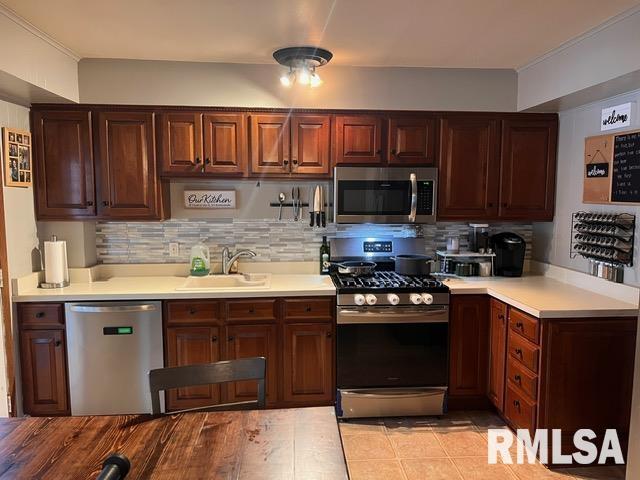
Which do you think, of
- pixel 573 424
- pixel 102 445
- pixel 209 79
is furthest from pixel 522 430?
pixel 209 79

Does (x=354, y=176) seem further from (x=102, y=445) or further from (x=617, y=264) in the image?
(x=102, y=445)

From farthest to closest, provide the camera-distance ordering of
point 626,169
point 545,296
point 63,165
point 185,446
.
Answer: point 63,165 < point 545,296 < point 626,169 < point 185,446

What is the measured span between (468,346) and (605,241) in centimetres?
109

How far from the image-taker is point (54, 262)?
309 cm

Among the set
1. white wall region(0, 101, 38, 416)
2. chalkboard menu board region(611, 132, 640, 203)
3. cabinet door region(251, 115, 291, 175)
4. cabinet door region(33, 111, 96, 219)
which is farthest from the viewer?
cabinet door region(251, 115, 291, 175)

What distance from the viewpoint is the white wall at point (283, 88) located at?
315 centimetres

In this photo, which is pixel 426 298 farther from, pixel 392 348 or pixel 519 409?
pixel 519 409

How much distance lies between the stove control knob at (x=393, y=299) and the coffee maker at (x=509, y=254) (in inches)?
39.7

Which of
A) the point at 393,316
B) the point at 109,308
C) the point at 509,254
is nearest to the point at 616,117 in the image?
the point at 509,254

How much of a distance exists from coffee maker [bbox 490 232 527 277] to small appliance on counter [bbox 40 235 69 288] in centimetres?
316

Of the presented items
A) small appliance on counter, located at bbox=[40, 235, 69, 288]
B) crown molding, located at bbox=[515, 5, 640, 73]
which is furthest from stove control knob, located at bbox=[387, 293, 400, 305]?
small appliance on counter, located at bbox=[40, 235, 69, 288]

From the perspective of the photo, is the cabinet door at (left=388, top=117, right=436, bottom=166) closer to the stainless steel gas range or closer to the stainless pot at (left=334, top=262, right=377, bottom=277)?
the stainless pot at (left=334, top=262, right=377, bottom=277)

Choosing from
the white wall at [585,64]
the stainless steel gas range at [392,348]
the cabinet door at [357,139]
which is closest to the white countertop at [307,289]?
the stainless steel gas range at [392,348]

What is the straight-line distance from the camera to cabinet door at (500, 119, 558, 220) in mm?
3391
